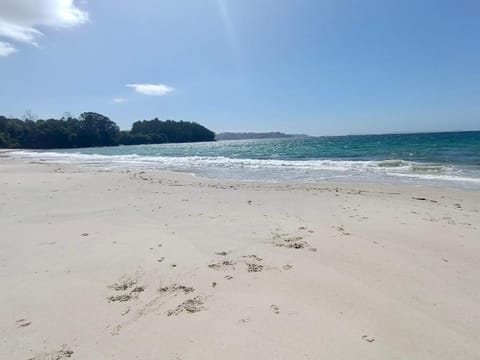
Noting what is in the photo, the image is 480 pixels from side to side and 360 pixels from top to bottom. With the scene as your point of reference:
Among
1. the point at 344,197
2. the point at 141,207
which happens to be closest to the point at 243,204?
the point at 141,207

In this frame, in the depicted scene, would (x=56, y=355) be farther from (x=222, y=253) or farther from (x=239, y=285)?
(x=222, y=253)

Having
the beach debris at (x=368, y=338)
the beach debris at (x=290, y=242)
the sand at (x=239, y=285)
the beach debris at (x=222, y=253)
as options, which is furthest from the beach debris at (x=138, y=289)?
the beach debris at (x=368, y=338)

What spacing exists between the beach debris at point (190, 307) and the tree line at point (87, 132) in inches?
3556

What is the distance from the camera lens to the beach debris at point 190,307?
288 cm

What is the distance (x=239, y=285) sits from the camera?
3.37m

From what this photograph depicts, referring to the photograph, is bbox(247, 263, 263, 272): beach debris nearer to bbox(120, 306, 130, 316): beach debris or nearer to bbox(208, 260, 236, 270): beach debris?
bbox(208, 260, 236, 270): beach debris

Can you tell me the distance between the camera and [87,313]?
2.89 meters

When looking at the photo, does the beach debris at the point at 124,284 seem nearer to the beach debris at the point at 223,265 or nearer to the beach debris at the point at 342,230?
the beach debris at the point at 223,265

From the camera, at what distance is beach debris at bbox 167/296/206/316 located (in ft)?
9.46

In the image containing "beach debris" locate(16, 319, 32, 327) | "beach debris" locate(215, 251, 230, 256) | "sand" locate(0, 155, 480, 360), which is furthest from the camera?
"beach debris" locate(215, 251, 230, 256)

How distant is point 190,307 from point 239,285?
0.63 metres

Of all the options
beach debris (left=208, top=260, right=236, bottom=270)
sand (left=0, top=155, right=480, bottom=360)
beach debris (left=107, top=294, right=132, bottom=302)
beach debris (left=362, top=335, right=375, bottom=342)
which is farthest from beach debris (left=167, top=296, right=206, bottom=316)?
beach debris (left=362, top=335, right=375, bottom=342)

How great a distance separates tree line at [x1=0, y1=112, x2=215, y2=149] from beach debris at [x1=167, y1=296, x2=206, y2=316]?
90310 millimetres

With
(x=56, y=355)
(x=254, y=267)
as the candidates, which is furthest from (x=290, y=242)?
(x=56, y=355)
